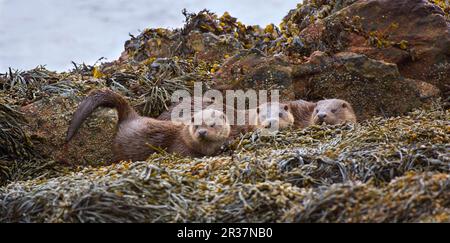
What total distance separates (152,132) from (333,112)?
5.59 feet

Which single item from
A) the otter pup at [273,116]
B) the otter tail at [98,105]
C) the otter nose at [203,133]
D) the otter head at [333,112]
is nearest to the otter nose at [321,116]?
the otter head at [333,112]

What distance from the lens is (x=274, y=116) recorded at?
6.72m

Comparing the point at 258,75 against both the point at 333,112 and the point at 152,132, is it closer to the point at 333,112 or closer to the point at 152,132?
the point at 333,112

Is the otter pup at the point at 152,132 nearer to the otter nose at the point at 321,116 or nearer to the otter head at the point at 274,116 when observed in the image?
the otter head at the point at 274,116

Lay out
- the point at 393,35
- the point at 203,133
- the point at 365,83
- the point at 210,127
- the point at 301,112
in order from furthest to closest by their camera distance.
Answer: the point at 393,35, the point at 365,83, the point at 301,112, the point at 210,127, the point at 203,133

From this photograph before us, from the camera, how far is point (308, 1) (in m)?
9.24

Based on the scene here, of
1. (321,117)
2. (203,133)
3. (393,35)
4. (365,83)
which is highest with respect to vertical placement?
(393,35)

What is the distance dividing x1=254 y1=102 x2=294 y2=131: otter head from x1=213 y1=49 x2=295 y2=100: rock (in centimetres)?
34

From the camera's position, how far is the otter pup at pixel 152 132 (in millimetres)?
6391

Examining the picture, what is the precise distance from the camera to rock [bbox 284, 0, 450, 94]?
754 centimetres

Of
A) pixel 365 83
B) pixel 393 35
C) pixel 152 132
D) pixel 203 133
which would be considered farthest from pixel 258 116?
pixel 393 35

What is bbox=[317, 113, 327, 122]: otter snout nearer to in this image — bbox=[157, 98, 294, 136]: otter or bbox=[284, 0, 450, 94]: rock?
bbox=[157, 98, 294, 136]: otter

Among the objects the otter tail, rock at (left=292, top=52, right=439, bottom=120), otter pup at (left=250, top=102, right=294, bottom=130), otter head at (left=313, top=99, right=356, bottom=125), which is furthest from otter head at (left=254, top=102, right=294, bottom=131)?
the otter tail
